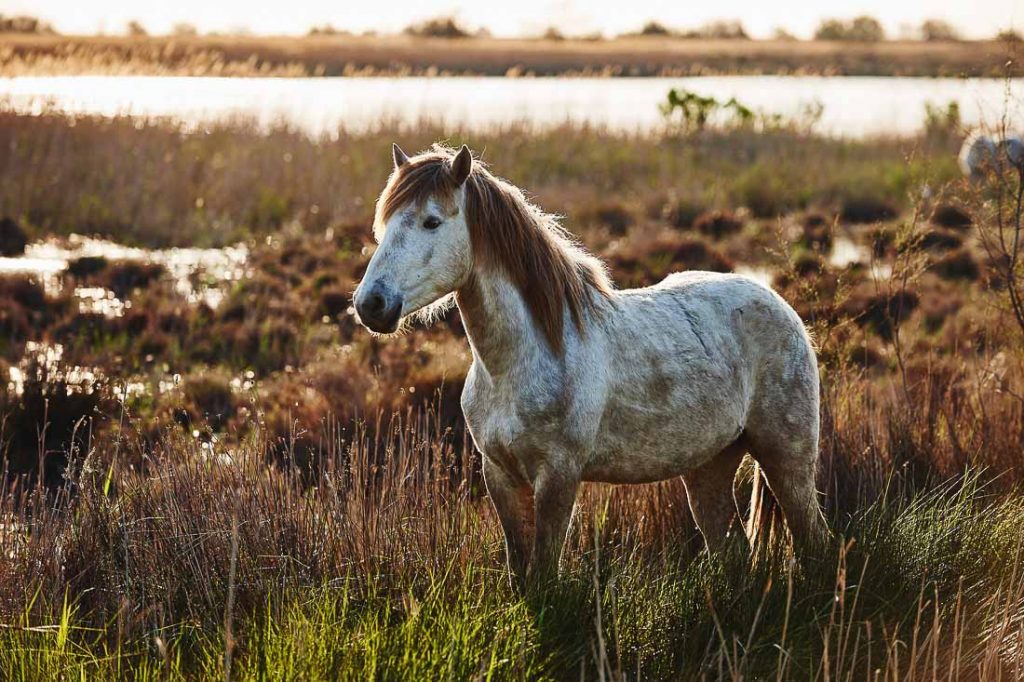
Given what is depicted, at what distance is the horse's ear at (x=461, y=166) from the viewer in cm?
368

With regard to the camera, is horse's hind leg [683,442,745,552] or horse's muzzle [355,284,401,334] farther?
horse's hind leg [683,442,745,552]

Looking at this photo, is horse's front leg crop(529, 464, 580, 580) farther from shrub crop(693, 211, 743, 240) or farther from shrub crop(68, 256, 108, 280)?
shrub crop(693, 211, 743, 240)

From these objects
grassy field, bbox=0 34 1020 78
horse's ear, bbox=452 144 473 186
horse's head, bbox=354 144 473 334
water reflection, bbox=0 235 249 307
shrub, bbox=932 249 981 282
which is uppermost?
grassy field, bbox=0 34 1020 78

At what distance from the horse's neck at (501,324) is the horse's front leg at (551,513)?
37cm

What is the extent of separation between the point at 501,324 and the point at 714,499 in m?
1.47

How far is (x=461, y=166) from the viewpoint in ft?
12.2

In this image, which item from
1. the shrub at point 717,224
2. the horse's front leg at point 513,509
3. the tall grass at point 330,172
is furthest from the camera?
the shrub at point 717,224

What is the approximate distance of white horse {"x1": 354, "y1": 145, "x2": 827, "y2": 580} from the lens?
12.2ft

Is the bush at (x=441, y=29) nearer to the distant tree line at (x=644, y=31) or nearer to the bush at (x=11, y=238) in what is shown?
the distant tree line at (x=644, y=31)

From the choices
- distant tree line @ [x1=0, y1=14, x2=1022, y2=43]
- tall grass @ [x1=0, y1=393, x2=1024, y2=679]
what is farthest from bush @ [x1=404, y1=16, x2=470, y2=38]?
tall grass @ [x1=0, y1=393, x2=1024, y2=679]

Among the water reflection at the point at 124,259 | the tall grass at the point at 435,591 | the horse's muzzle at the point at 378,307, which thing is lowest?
the water reflection at the point at 124,259

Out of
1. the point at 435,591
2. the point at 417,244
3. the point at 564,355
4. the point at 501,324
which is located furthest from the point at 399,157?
the point at 435,591

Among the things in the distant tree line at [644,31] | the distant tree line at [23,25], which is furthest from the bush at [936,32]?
the distant tree line at [23,25]

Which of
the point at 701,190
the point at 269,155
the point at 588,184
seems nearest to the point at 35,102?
the point at 269,155
